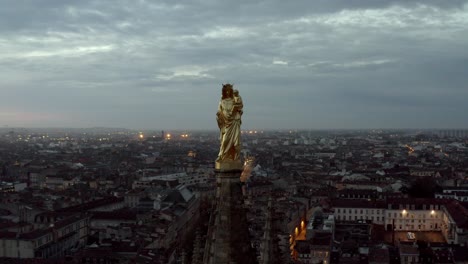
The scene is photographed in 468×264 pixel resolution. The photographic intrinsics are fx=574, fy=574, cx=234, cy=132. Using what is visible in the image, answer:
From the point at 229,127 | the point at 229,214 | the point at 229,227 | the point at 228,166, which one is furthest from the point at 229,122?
the point at 229,227

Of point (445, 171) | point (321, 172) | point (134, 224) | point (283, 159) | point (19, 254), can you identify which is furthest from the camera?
point (283, 159)

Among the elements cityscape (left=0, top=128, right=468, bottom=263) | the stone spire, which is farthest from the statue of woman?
cityscape (left=0, top=128, right=468, bottom=263)

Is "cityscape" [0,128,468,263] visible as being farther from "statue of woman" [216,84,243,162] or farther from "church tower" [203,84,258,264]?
"statue of woman" [216,84,243,162]

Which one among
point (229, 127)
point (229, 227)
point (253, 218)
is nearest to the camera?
point (229, 227)

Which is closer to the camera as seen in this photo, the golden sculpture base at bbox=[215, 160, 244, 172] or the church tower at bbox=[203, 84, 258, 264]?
the church tower at bbox=[203, 84, 258, 264]

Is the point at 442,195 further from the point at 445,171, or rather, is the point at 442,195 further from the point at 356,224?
the point at 445,171

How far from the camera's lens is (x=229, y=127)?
23.2 feet

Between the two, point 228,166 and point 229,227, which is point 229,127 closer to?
point 228,166

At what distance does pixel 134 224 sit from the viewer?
59.6m

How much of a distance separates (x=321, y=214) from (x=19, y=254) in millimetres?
35815

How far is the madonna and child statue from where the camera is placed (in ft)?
22.6

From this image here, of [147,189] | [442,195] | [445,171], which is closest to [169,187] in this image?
[147,189]

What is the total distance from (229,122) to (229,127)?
70mm

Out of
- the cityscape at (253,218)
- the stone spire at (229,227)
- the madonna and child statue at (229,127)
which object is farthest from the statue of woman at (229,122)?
the cityscape at (253,218)
